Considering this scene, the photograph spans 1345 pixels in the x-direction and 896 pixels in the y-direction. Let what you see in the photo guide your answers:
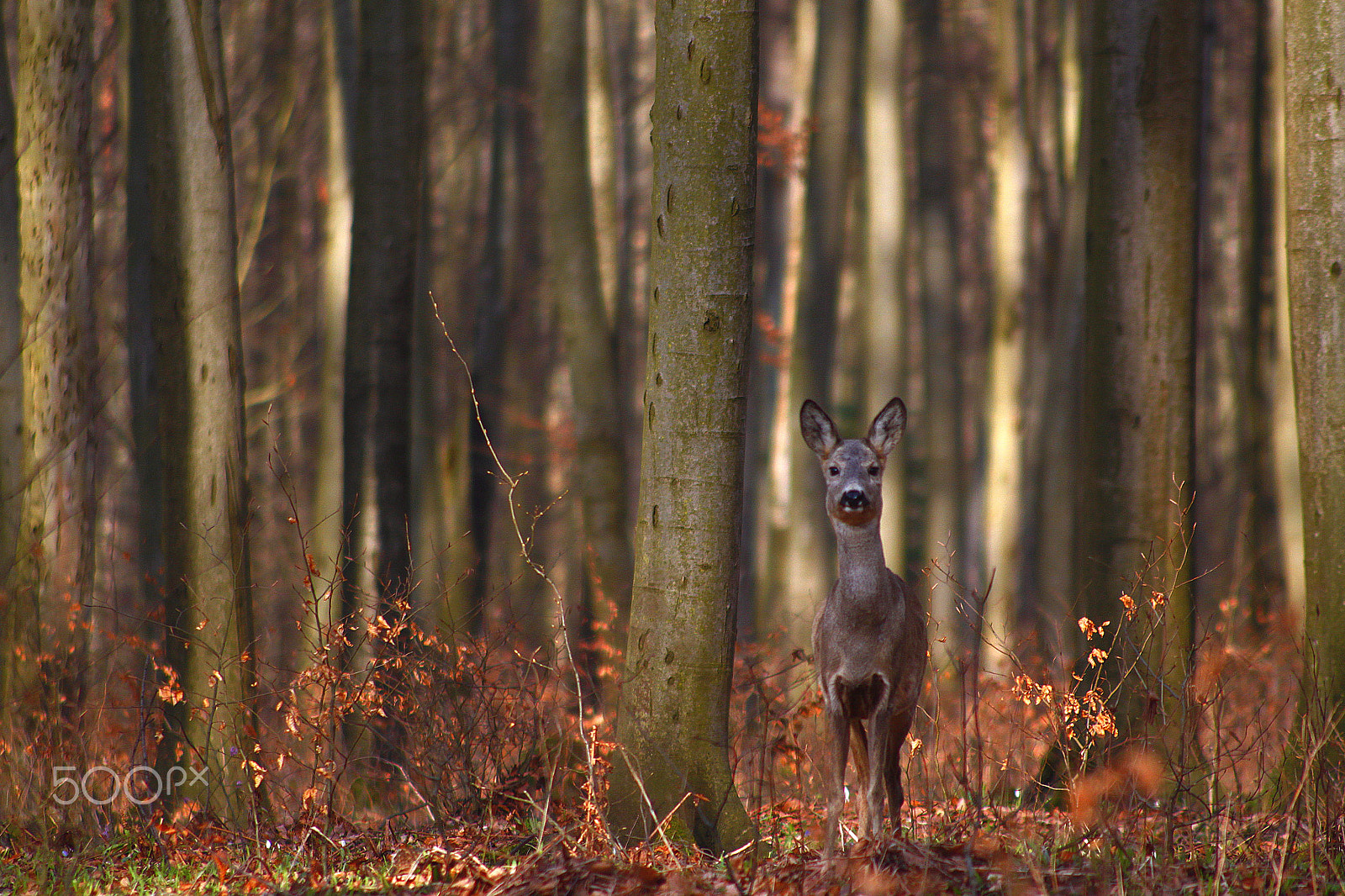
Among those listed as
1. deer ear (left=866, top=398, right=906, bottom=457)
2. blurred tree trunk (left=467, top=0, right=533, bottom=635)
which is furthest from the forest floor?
blurred tree trunk (left=467, top=0, right=533, bottom=635)

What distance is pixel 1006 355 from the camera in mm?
14047

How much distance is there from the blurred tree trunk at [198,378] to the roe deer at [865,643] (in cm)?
333

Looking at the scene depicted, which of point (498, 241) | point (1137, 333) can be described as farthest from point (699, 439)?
point (498, 241)

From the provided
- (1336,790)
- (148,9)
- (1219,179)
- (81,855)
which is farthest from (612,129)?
(1219,179)

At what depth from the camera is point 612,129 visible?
12.7m

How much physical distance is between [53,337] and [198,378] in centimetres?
139

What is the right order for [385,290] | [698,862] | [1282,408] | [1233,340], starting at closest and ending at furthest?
[698,862] → [385,290] → [1282,408] → [1233,340]

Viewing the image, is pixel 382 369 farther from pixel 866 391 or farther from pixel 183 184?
pixel 866 391

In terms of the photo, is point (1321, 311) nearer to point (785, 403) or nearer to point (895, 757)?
point (895, 757)

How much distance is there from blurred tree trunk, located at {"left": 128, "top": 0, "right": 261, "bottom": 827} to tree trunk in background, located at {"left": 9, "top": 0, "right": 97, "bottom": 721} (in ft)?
2.84

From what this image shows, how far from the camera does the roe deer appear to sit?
5820 mm

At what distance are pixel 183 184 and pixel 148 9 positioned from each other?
1.09 meters

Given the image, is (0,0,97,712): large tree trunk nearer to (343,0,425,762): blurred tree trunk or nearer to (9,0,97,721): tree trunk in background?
(9,0,97,721): tree trunk in background

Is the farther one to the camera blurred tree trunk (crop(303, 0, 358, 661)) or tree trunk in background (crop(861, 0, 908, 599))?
tree trunk in background (crop(861, 0, 908, 599))
